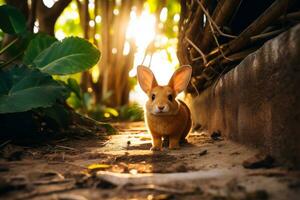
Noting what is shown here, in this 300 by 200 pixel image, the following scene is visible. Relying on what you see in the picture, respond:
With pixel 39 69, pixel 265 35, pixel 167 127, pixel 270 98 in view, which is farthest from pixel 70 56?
pixel 270 98

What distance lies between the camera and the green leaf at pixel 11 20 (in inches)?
135

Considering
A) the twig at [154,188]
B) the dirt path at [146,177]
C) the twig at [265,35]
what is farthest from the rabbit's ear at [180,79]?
the twig at [154,188]

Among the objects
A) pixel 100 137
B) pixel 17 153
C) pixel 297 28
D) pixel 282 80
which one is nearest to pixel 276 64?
pixel 282 80

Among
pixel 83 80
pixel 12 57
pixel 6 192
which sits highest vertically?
pixel 83 80

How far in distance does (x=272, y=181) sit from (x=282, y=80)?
0.51 m

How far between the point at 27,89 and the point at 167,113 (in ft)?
3.94

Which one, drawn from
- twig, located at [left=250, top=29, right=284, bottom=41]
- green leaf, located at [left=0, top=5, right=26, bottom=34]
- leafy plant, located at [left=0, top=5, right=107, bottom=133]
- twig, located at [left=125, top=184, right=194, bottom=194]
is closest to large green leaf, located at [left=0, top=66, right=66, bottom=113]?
leafy plant, located at [left=0, top=5, right=107, bottom=133]

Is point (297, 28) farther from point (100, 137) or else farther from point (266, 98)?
point (100, 137)

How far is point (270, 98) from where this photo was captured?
2031mm

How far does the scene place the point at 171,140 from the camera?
3275mm

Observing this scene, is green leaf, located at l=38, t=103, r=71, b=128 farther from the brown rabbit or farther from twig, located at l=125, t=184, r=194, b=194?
twig, located at l=125, t=184, r=194, b=194

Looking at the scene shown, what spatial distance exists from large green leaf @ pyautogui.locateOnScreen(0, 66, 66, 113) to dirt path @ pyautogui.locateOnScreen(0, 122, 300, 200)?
16.8 inches

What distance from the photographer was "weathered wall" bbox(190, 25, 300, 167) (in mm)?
1736

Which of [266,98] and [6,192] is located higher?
[266,98]
